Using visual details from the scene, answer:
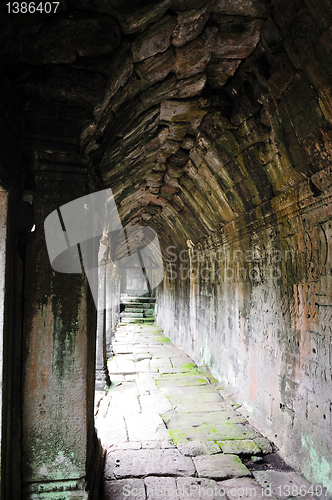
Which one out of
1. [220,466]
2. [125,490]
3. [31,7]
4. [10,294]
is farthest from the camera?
[220,466]

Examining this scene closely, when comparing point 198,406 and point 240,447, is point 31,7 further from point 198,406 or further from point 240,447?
point 198,406

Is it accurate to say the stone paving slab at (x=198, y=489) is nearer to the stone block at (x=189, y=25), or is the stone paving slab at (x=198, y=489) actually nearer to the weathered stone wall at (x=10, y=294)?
the weathered stone wall at (x=10, y=294)

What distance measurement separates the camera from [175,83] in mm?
3350

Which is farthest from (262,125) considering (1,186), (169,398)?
(169,398)

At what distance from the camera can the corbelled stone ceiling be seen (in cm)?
230

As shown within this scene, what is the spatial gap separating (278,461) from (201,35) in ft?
15.5

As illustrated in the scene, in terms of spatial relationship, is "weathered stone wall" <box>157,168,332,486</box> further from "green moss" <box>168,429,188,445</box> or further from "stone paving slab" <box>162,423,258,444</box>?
"green moss" <box>168,429,188,445</box>

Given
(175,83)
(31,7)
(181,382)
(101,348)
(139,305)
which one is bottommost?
(181,382)

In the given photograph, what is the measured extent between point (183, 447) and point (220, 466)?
591 millimetres

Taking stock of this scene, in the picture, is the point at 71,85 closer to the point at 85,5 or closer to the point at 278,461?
the point at 85,5

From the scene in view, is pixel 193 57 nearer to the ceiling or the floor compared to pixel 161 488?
nearer to the ceiling

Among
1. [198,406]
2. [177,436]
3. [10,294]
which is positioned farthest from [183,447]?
[10,294]

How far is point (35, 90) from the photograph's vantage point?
2.48m

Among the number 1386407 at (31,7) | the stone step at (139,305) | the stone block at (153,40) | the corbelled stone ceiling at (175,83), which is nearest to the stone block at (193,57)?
the corbelled stone ceiling at (175,83)
